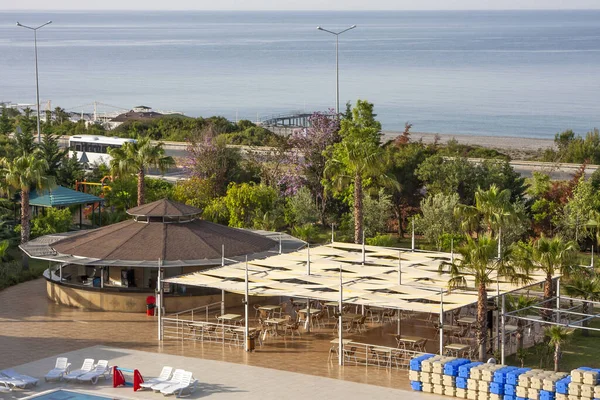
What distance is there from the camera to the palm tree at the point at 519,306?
32531 mm

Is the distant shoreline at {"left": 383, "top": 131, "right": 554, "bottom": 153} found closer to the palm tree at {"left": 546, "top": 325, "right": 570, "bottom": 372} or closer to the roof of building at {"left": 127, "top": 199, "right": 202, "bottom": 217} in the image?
the roof of building at {"left": 127, "top": 199, "right": 202, "bottom": 217}

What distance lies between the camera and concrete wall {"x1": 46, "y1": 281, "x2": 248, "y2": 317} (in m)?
37.7

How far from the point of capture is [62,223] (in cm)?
4984

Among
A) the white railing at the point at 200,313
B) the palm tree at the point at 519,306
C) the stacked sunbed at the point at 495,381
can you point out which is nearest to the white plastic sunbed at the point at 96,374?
the white railing at the point at 200,313

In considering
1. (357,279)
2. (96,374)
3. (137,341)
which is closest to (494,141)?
(357,279)

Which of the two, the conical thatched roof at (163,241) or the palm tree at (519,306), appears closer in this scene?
the palm tree at (519,306)

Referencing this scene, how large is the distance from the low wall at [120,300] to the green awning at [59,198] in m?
14.0

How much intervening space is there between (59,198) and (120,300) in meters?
16.4

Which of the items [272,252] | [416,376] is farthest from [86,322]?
[416,376]

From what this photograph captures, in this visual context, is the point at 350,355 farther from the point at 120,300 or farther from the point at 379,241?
the point at 379,241

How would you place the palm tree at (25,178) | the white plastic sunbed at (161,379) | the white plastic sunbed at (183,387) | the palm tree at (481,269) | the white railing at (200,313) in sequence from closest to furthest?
the white plastic sunbed at (183,387), the white plastic sunbed at (161,379), the palm tree at (481,269), the white railing at (200,313), the palm tree at (25,178)

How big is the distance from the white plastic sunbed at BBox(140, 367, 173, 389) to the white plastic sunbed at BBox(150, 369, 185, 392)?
171 mm

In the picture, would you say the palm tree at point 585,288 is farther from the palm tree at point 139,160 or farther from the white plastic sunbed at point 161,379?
the palm tree at point 139,160

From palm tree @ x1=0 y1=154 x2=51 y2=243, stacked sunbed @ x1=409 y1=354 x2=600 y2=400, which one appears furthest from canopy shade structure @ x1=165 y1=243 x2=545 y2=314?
palm tree @ x1=0 y1=154 x2=51 y2=243
